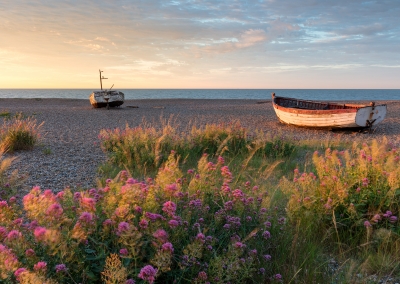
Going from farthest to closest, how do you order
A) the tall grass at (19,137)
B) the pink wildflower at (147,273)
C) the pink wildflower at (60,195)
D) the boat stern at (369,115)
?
the boat stern at (369,115) → the tall grass at (19,137) → the pink wildflower at (60,195) → the pink wildflower at (147,273)

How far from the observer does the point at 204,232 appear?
2600 mm

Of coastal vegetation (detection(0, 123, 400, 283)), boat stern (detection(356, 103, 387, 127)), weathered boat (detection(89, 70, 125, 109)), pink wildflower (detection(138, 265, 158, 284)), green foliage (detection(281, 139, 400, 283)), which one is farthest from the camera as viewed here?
weathered boat (detection(89, 70, 125, 109))

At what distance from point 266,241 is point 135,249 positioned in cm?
144

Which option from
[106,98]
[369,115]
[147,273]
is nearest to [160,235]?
[147,273]

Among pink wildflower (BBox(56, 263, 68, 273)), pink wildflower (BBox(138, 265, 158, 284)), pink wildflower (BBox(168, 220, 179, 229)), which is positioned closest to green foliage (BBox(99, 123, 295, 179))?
pink wildflower (BBox(168, 220, 179, 229))

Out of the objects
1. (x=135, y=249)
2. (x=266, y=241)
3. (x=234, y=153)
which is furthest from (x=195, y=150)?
(x=135, y=249)

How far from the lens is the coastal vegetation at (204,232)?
2129 millimetres

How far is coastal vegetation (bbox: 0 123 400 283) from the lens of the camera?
6.98 ft

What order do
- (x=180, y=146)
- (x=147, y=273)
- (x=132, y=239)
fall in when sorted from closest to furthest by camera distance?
(x=147, y=273), (x=132, y=239), (x=180, y=146)

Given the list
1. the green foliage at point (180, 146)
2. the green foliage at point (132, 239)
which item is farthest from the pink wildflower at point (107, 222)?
the green foliage at point (180, 146)

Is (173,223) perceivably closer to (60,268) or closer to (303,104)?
(60,268)

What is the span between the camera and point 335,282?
3.04 metres

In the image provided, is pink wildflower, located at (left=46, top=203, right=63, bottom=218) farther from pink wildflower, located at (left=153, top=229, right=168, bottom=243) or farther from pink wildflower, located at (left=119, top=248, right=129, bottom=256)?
pink wildflower, located at (left=153, top=229, right=168, bottom=243)

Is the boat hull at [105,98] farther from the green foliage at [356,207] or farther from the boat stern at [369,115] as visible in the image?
the green foliage at [356,207]
